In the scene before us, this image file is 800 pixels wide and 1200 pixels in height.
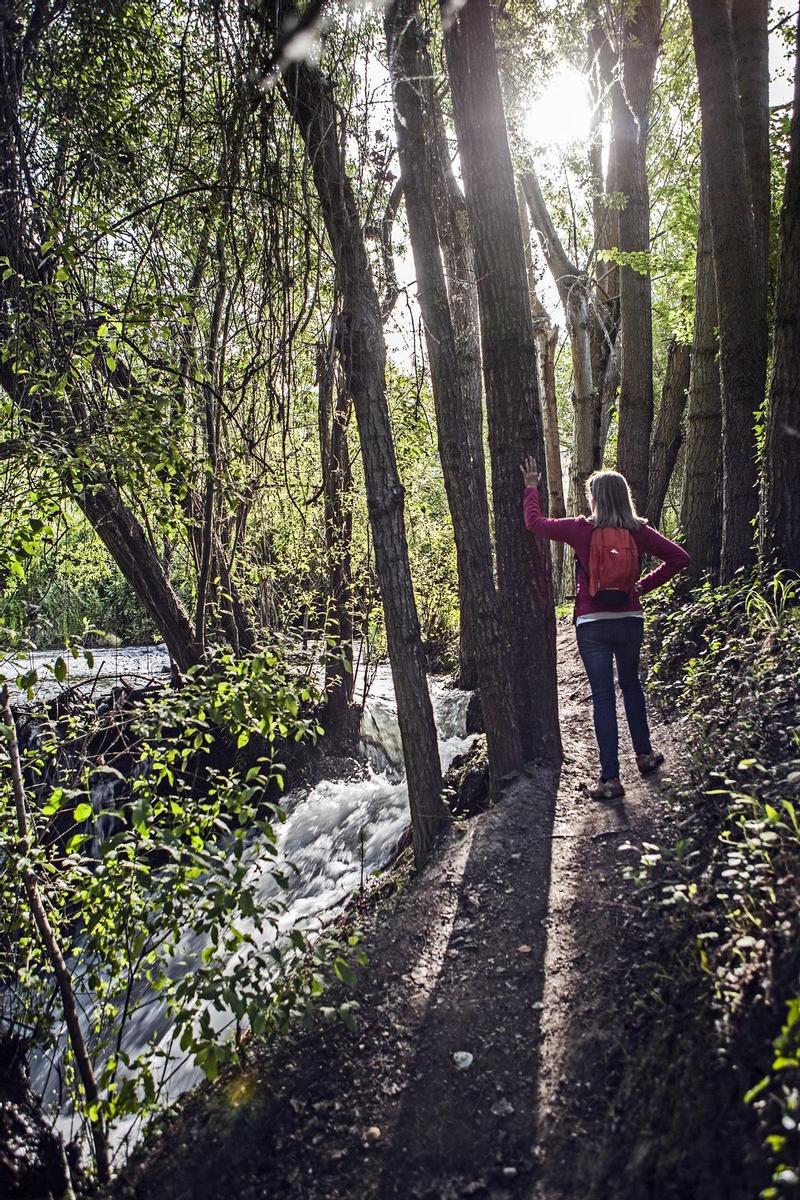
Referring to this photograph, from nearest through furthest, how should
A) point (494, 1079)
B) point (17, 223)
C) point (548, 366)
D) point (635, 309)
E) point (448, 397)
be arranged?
1. point (494, 1079)
2. point (17, 223)
3. point (448, 397)
4. point (635, 309)
5. point (548, 366)

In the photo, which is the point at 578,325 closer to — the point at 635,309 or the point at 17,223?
the point at 635,309

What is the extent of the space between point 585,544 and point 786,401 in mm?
1922

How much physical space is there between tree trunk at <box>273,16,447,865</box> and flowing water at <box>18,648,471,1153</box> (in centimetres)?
63

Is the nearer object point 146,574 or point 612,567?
point 612,567

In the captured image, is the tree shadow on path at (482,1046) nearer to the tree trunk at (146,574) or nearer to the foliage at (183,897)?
the foliage at (183,897)

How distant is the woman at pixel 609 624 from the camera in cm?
502

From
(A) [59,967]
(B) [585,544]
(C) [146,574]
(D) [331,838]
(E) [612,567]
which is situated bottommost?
(D) [331,838]

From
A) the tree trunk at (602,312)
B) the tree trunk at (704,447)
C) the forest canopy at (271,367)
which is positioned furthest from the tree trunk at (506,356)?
the tree trunk at (602,312)

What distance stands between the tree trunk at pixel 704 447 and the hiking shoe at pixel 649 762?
3.05 metres

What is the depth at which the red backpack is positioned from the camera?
16.3ft

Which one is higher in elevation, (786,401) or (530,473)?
(786,401)

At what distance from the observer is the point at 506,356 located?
546 centimetres

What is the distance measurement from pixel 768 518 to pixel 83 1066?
5652mm

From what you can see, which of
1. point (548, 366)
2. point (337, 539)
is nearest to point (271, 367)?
point (337, 539)
